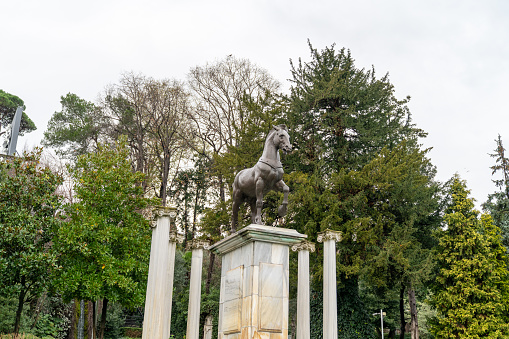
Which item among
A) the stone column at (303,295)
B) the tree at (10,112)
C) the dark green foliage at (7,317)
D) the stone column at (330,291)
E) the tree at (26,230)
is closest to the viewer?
the stone column at (303,295)

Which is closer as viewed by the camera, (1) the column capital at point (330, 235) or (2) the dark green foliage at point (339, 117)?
(1) the column capital at point (330, 235)

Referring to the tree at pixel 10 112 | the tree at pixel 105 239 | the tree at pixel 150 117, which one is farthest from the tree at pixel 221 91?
the tree at pixel 10 112

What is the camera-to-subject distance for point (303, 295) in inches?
448

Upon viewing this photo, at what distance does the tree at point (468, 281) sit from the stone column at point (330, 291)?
959 centimetres

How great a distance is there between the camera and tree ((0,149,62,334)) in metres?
14.7

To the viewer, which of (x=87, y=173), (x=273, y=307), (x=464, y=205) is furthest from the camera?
(x=464, y=205)

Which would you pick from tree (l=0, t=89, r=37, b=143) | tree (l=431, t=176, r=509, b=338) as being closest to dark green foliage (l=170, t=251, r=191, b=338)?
tree (l=431, t=176, r=509, b=338)

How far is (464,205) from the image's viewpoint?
20.0m

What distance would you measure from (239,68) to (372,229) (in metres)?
12.9

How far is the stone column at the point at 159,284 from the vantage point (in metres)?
10.7

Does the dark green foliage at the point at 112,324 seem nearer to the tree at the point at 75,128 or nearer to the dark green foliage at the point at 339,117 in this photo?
the tree at the point at 75,128

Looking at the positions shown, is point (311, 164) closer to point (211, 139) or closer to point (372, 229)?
point (372, 229)

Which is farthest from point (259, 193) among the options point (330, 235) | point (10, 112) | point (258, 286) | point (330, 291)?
point (10, 112)

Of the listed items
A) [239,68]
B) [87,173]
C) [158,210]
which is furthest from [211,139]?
[158,210]
